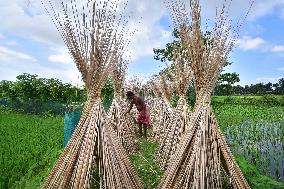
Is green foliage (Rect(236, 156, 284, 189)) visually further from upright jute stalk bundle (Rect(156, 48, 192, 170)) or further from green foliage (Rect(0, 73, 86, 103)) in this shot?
green foliage (Rect(0, 73, 86, 103))

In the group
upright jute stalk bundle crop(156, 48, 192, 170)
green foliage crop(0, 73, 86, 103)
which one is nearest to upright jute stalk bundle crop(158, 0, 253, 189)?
upright jute stalk bundle crop(156, 48, 192, 170)

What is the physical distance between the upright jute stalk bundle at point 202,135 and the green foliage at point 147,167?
1.31 metres

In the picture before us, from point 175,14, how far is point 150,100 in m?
11.3

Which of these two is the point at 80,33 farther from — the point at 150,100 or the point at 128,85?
the point at 150,100

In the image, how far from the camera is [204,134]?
422cm

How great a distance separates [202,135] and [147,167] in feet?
9.47

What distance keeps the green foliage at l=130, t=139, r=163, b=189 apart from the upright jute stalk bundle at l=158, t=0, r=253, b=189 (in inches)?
51.5

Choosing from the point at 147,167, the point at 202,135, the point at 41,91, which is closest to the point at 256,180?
the point at 202,135

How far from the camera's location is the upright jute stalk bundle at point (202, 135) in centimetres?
410

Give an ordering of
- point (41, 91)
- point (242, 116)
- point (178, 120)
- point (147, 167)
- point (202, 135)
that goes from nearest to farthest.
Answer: point (202, 135) → point (178, 120) → point (147, 167) → point (242, 116) → point (41, 91)

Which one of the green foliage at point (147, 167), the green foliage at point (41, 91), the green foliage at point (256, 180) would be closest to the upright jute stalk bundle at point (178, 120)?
the green foliage at point (147, 167)

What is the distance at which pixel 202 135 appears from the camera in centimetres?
422

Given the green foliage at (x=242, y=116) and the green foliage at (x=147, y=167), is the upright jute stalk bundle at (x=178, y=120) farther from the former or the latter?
the green foliage at (x=242, y=116)

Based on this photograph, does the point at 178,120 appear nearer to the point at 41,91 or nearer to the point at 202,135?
the point at 202,135
